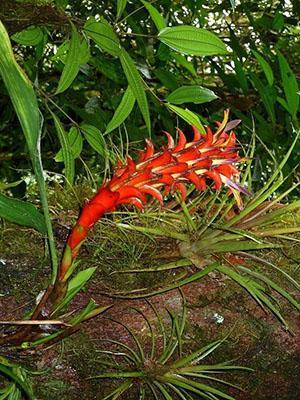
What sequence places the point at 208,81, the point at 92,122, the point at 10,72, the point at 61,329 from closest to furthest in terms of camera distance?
the point at 10,72, the point at 61,329, the point at 92,122, the point at 208,81

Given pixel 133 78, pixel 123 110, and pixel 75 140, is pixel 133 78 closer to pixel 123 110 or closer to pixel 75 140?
pixel 123 110

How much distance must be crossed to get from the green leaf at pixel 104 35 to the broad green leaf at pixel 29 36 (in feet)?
0.94

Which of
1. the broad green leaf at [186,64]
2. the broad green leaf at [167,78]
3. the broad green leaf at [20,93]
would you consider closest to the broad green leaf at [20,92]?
the broad green leaf at [20,93]

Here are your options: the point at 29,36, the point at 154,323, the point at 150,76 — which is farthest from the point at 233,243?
the point at 150,76

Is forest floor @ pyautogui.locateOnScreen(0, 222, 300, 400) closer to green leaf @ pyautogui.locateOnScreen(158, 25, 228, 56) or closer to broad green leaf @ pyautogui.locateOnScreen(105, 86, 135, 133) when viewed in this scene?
broad green leaf @ pyautogui.locateOnScreen(105, 86, 135, 133)

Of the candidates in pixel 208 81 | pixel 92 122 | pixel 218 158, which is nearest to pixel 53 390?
pixel 218 158

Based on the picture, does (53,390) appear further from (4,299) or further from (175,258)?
(175,258)

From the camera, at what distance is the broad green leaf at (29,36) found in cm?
114

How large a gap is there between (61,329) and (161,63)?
1.17 m

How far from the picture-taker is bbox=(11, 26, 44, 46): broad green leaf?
1144 mm

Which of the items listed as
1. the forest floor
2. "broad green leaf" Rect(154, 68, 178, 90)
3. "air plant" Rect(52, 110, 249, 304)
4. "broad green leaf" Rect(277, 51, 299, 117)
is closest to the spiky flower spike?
"air plant" Rect(52, 110, 249, 304)

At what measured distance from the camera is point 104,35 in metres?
0.88

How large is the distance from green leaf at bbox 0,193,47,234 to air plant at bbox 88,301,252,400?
0.19 metres

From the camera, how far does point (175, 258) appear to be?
918mm
